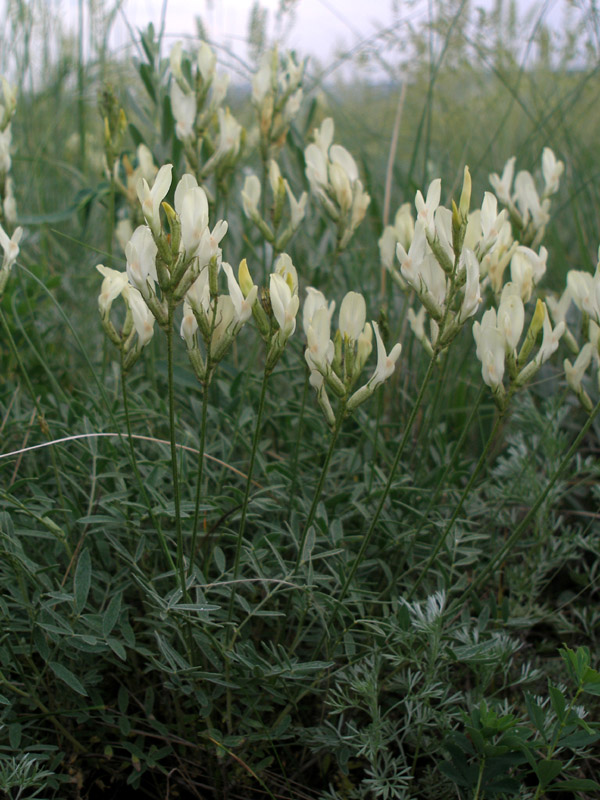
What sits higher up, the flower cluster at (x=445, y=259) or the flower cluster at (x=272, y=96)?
the flower cluster at (x=272, y=96)

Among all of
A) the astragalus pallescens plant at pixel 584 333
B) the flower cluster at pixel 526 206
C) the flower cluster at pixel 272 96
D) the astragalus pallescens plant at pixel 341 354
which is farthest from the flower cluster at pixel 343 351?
the flower cluster at pixel 272 96

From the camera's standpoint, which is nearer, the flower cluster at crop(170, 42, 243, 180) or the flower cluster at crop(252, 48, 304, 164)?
the flower cluster at crop(170, 42, 243, 180)

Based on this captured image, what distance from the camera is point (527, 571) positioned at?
1.46 m

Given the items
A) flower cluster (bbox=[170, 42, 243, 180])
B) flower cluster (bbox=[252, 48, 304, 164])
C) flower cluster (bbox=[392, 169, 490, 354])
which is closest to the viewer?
flower cluster (bbox=[392, 169, 490, 354])

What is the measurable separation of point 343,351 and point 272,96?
1055 mm

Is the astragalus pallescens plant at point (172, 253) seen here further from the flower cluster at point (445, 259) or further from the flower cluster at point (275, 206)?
the flower cluster at point (275, 206)

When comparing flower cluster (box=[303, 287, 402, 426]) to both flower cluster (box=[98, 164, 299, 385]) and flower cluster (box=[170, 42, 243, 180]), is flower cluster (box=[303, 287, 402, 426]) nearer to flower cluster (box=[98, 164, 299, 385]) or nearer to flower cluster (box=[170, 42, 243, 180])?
flower cluster (box=[98, 164, 299, 385])

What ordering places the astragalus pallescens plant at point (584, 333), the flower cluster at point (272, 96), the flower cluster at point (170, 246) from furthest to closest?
the flower cluster at point (272, 96)
the astragalus pallescens plant at point (584, 333)
the flower cluster at point (170, 246)

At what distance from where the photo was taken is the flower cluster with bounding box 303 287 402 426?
40.6 inches

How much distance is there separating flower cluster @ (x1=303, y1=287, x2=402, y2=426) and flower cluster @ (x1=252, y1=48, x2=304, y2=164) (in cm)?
95

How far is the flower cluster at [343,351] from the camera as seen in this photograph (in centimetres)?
103

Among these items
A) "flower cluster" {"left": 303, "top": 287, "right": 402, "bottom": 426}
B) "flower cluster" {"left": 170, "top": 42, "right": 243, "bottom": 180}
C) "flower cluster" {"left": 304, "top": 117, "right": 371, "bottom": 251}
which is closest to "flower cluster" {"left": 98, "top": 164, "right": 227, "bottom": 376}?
"flower cluster" {"left": 303, "top": 287, "right": 402, "bottom": 426}

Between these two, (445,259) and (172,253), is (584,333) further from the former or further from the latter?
(172,253)

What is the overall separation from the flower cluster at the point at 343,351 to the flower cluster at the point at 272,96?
37.4 inches
